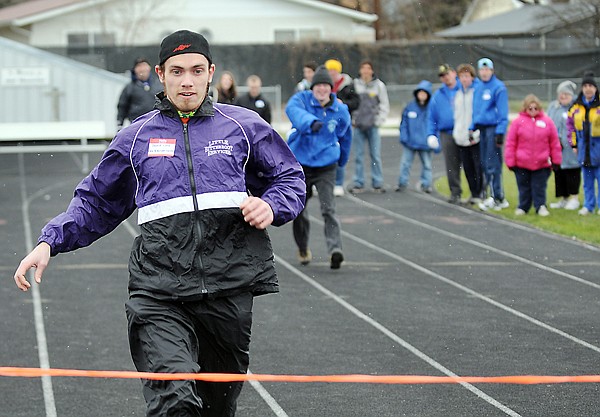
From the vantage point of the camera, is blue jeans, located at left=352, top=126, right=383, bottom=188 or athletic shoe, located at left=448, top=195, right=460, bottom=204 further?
blue jeans, located at left=352, top=126, right=383, bottom=188

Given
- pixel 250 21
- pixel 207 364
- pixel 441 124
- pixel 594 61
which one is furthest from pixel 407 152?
pixel 250 21

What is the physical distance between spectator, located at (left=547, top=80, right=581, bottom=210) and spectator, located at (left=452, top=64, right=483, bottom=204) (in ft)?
3.76

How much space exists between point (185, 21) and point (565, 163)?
3665 centimetres

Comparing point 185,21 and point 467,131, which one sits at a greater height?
point 185,21

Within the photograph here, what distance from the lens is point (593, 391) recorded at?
720 centimetres

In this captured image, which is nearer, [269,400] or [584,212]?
[269,400]

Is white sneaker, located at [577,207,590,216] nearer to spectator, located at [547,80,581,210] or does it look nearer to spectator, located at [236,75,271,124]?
spectator, located at [547,80,581,210]

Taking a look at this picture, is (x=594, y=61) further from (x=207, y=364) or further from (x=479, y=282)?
(x=207, y=364)

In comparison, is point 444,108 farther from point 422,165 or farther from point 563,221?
point 563,221

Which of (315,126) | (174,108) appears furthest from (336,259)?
(174,108)

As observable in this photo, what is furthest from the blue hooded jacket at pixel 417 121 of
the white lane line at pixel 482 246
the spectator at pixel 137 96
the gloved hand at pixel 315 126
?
the gloved hand at pixel 315 126

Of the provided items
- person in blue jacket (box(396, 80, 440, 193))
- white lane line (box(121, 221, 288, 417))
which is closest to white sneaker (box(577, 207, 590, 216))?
person in blue jacket (box(396, 80, 440, 193))

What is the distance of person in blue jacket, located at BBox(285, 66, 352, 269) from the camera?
38.7ft

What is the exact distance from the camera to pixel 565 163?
1634 centimetres
